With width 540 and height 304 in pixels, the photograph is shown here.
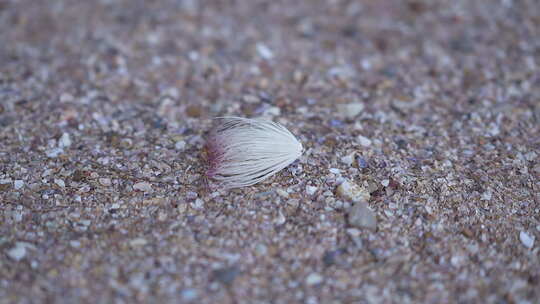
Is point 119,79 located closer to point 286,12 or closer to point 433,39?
point 286,12

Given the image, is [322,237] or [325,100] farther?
[325,100]

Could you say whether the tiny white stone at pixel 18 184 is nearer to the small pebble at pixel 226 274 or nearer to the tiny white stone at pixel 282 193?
the small pebble at pixel 226 274

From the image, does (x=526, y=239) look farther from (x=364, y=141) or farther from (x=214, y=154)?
(x=214, y=154)

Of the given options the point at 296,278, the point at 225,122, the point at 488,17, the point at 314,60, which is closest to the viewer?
the point at 296,278

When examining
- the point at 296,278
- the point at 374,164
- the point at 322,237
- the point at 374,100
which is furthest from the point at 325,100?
the point at 296,278

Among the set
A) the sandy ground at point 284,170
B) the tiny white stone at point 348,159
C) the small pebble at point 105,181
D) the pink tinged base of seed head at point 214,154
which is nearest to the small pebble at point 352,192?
the sandy ground at point 284,170

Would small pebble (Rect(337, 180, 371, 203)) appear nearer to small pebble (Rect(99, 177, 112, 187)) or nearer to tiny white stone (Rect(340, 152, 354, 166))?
tiny white stone (Rect(340, 152, 354, 166))
